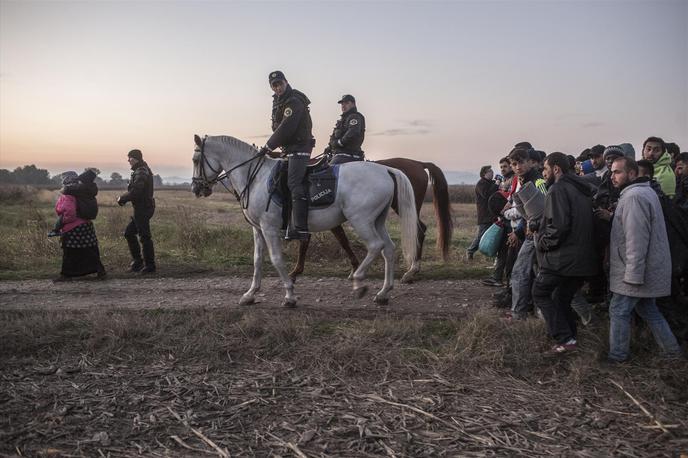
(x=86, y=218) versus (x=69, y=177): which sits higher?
(x=69, y=177)

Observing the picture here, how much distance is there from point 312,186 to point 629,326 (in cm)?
428

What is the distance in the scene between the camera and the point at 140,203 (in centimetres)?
1005

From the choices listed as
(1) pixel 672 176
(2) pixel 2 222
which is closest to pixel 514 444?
(1) pixel 672 176

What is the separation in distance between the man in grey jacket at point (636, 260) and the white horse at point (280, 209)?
3.15m

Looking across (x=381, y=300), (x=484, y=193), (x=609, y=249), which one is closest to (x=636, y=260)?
(x=609, y=249)

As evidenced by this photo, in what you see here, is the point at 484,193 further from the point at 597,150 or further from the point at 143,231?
the point at 143,231

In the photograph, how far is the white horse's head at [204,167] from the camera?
7645mm

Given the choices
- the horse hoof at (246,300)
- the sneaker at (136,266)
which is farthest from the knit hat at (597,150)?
the sneaker at (136,266)

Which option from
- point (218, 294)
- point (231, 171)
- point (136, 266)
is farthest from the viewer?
point (136, 266)

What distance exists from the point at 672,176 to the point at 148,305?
7.35 meters

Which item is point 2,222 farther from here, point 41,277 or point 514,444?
point 514,444

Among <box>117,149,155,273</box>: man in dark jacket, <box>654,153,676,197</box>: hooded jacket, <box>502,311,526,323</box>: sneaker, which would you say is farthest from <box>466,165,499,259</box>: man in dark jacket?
<box>117,149,155,273</box>: man in dark jacket

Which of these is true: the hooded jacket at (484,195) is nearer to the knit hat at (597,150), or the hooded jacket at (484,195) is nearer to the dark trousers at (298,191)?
the knit hat at (597,150)

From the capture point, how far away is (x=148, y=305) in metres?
7.59
